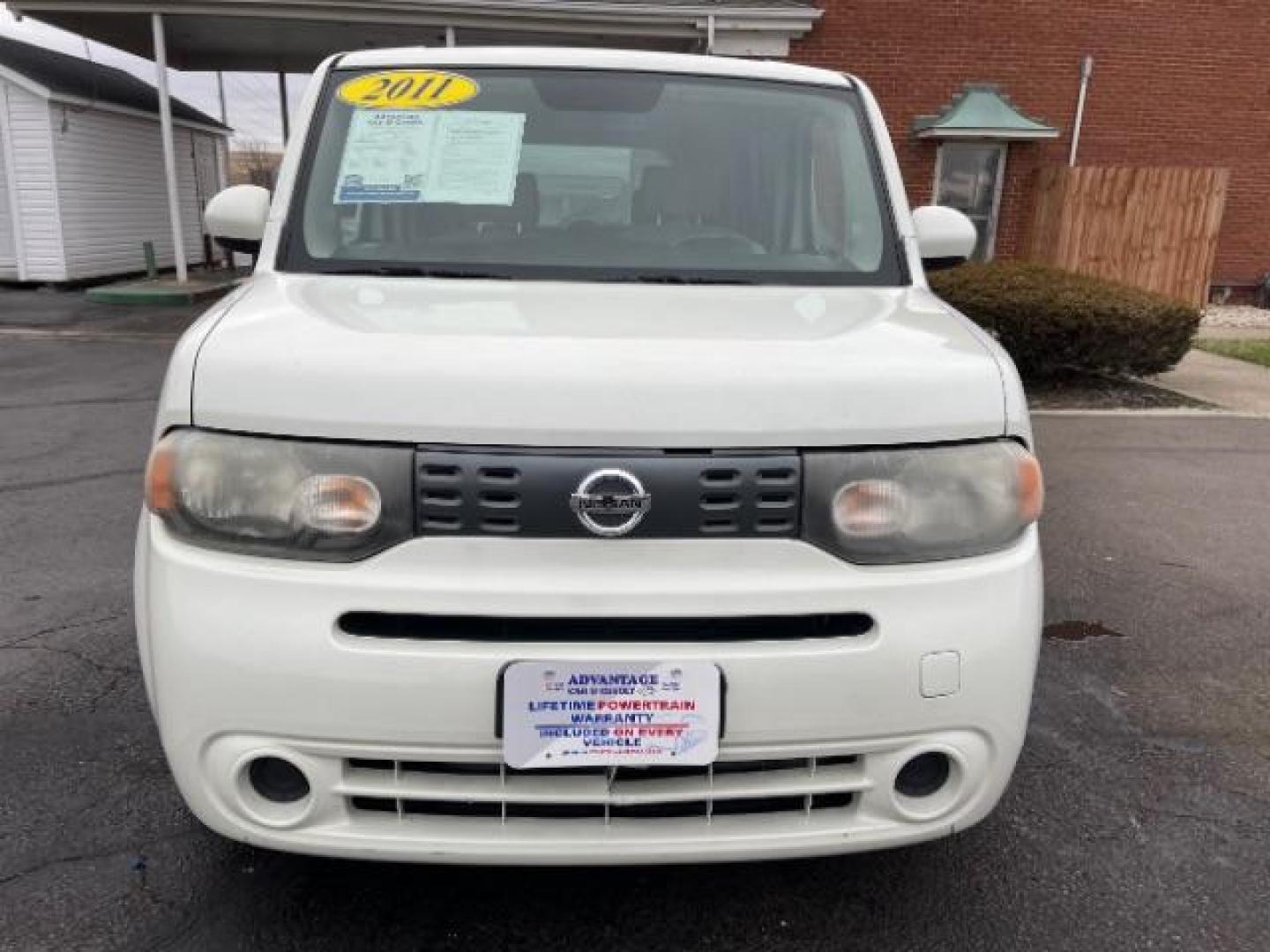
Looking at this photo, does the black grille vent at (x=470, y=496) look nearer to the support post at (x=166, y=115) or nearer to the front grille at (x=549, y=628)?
the front grille at (x=549, y=628)

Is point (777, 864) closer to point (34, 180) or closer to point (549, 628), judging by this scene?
point (549, 628)

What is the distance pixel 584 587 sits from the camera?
172 cm

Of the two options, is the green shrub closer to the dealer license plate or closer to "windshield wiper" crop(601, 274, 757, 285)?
"windshield wiper" crop(601, 274, 757, 285)

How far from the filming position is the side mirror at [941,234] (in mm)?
2955

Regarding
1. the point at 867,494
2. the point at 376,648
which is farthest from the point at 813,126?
the point at 376,648

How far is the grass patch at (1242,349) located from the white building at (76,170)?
15.6 metres

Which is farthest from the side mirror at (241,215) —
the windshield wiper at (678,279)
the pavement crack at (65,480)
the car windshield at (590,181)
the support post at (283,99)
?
the support post at (283,99)

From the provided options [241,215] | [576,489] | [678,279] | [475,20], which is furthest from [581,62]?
[475,20]

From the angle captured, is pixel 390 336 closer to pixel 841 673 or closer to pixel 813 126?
pixel 841 673

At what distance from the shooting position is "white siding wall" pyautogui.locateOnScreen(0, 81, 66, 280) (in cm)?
1519

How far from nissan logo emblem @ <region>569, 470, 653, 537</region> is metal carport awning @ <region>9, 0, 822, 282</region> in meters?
10.9

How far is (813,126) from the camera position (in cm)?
299

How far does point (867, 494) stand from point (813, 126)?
1578 mm

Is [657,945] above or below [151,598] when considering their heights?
below
